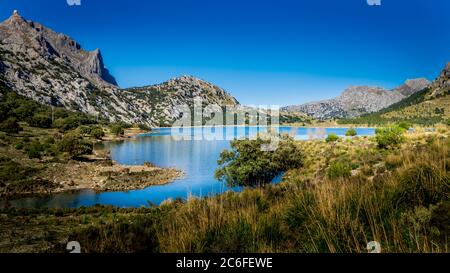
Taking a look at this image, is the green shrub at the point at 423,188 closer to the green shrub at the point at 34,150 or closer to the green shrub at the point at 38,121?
the green shrub at the point at 34,150

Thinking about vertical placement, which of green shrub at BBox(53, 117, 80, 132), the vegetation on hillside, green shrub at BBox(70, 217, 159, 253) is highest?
green shrub at BBox(53, 117, 80, 132)

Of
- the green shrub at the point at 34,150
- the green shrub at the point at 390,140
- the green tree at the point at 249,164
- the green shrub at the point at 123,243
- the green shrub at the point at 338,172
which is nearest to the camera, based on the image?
the green shrub at the point at 123,243

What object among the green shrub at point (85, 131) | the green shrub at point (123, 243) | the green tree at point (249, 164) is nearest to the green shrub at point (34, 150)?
the green tree at point (249, 164)

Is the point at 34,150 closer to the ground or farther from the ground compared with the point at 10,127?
closer to the ground

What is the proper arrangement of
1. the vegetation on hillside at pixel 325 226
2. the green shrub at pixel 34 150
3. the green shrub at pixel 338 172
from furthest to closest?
the green shrub at pixel 34 150, the green shrub at pixel 338 172, the vegetation on hillside at pixel 325 226

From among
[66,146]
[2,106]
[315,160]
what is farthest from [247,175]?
[2,106]

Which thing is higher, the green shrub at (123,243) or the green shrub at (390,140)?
the green shrub at (390,140)

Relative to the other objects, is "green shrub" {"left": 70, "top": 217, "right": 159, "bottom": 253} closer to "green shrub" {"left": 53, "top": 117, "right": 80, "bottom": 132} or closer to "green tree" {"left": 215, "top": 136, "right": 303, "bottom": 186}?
"green tree" {"left": 215, "top": 136, "right": 303, "bottom": 186}

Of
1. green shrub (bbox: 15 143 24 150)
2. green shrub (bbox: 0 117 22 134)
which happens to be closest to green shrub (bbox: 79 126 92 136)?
green shrub (bbox: 0 117 22 134)

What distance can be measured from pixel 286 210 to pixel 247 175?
2392 cm

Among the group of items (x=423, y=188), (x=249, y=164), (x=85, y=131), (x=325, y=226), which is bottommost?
(x=249, y=164)

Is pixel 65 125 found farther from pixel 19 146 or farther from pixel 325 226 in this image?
pixel 325 226

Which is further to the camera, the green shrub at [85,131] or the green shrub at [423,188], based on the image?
the green shrub at [85,131]

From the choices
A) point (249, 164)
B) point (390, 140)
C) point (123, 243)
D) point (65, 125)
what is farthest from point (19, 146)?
point (390, 140)
